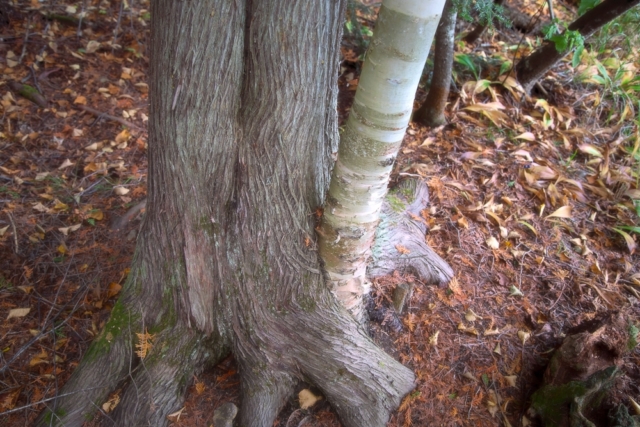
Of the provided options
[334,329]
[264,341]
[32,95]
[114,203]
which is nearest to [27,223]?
[114,203]

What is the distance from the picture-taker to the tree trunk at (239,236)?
5.45ft

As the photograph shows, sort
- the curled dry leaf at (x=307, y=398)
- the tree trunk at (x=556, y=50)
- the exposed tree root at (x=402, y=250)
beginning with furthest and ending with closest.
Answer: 1. the tree trunk at (x=556, y=50)
2. the exposed tree root at (x=402, y=250)
3. the curled dry leaf at (x=307, y=398)

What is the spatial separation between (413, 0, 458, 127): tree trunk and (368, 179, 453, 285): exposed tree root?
4.09 ft

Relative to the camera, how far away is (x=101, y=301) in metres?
2.78

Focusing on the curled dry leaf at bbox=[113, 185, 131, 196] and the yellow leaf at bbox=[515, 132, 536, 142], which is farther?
the yellow leaf at bbox=[515, 132, 536, 142]

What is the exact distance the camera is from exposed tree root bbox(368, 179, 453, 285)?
2641 millimetres

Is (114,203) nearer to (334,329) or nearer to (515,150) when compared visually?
(334,329)

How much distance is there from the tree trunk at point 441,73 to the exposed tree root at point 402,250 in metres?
1.25

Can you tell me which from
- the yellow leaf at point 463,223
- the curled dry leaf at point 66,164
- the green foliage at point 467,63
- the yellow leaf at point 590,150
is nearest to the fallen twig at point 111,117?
the curled dry leaf at point 66,164

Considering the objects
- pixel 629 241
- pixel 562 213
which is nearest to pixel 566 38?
pixel 562 213

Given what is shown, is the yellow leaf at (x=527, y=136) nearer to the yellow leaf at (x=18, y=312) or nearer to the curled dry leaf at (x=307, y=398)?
the curled dry leaf at (x=307, y=398)

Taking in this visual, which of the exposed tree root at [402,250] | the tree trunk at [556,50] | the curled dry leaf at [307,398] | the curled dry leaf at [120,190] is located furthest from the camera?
the curled dry leaf at [120,190]

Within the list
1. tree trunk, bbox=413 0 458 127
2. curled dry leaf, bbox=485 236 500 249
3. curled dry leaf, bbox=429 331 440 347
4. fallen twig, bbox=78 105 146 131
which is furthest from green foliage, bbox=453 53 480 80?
fallen twig, bbox=78 105 146 131

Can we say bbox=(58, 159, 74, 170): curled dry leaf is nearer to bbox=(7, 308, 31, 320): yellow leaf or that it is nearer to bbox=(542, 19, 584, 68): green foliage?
bbox=(7, 308, 31, 320): yellow leaf
